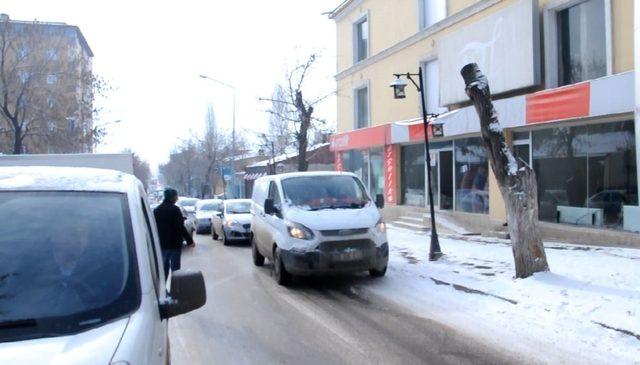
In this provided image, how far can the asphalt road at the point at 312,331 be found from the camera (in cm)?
592

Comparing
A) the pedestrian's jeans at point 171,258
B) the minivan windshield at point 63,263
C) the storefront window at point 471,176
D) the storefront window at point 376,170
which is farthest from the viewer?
the storefront window at point 376,170

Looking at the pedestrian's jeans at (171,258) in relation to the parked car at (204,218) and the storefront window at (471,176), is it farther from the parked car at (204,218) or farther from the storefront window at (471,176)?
the parked car at (204,218)

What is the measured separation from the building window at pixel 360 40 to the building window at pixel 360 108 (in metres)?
1.54

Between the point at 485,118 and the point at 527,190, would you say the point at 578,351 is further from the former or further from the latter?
the point at 485,118

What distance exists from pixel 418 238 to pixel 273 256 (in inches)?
279

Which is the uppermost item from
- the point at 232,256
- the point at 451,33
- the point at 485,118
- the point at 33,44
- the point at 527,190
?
the point at 33,44

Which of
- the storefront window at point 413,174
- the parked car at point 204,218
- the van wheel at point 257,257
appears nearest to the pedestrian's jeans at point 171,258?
the van wheel at point 257,257

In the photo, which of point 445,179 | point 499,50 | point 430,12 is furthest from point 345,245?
point 430,12

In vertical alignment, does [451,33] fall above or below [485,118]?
above

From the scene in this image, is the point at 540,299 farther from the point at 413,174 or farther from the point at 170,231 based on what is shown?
the point at 413,174

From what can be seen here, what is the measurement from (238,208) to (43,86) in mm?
14531

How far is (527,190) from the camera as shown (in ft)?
29.2

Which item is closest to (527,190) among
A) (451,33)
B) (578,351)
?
(578,351)

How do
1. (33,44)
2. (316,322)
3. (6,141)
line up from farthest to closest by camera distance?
1. (6,141)
2. (33,44)
3. (316,322)
